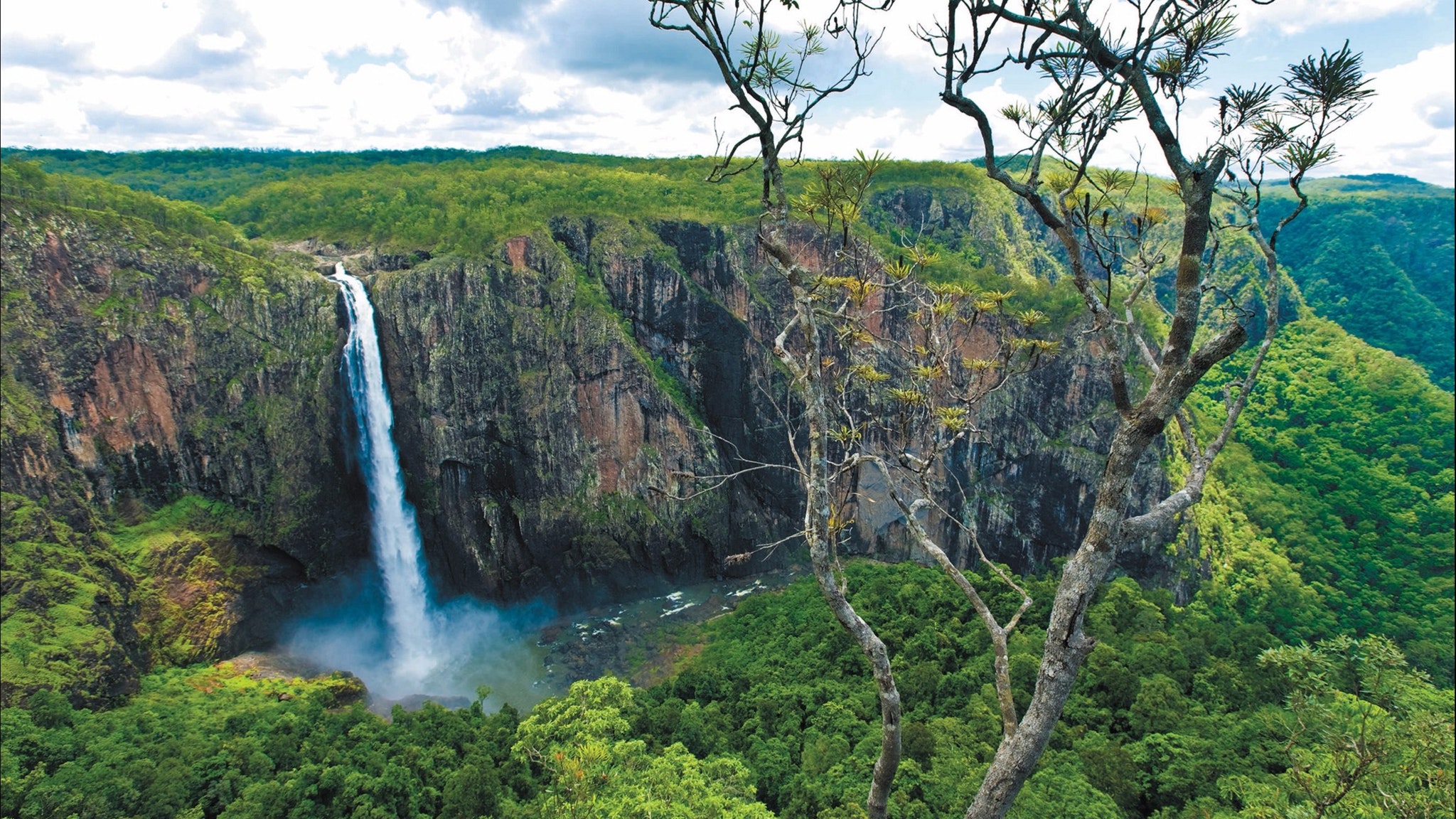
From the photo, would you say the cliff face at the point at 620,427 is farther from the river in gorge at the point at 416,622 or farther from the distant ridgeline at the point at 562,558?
the river in gorge at the point at 416,622

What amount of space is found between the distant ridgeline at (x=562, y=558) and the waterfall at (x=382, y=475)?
2.84ft

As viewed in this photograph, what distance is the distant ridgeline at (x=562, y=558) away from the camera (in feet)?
47.7

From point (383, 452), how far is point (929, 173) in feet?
129

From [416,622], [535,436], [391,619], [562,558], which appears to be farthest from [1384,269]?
[391,619]

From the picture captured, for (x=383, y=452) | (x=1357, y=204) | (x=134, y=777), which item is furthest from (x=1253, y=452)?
(x=1357, y=204)

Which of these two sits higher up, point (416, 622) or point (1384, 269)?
point (1384, 269)

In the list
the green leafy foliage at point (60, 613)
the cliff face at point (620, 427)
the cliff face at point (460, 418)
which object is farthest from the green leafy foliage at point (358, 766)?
the cliff face at point (620, 427)

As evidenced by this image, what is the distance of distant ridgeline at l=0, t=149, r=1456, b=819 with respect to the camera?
1453cm

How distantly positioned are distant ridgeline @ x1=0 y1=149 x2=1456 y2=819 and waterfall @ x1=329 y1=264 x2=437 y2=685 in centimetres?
86

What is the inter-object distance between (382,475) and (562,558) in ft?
28.8

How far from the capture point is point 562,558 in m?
33.9

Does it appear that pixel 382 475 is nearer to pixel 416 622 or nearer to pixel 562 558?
pixel 416 622

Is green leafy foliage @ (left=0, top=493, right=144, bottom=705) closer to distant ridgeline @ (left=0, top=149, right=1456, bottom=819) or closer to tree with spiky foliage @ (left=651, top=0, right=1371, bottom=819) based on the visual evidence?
distant ridgeline @ (left=0, top=149, right=1456, bottom=819)

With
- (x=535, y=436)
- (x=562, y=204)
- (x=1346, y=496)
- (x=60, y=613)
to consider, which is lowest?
(x=1346, y=496)
